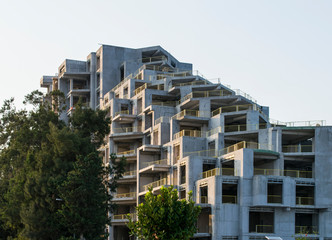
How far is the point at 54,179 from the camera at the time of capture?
61406 millimetres

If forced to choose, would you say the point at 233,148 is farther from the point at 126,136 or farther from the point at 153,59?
the point at 153,59

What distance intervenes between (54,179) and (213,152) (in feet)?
83.2

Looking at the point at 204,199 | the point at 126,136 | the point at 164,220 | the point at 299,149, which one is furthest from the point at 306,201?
the point at 126,136

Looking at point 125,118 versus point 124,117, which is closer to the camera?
point 124,117

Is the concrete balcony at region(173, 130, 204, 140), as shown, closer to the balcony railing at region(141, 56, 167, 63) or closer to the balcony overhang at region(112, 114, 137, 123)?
the balcony overhang at region(112, 114, 137, 123)

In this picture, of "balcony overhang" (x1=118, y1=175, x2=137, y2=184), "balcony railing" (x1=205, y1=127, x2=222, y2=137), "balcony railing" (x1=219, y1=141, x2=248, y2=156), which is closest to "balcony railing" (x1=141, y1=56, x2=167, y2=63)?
"balcony overhang" (x1=118, y1=175, x2=137, y2=184)

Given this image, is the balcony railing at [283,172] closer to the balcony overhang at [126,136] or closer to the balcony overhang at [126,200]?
the balcony overhang at [126,200]

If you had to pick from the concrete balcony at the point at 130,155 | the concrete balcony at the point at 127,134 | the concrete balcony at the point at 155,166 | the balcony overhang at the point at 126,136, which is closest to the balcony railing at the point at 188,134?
the concrete balcony at the point at 155,166

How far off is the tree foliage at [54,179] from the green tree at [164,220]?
9026mm

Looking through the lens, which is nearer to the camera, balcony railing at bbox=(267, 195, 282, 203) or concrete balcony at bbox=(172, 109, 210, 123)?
balcony railing at bbox=(267, 195, 282, 203)

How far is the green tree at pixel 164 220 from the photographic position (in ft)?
170

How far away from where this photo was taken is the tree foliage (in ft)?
198

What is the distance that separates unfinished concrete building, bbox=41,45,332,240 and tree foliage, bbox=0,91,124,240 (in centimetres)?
1373

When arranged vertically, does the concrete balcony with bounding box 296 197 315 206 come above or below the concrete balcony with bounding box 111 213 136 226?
above
